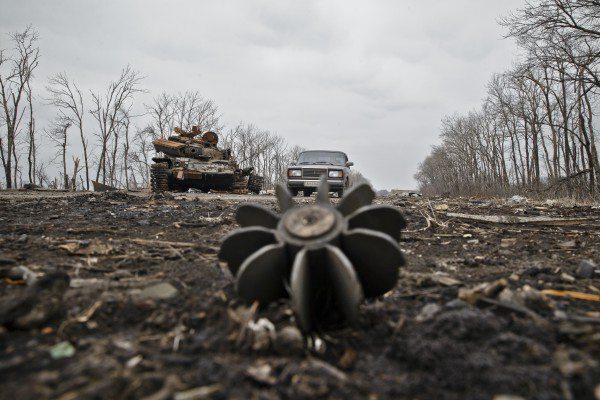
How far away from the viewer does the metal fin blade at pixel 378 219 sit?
5.56ft

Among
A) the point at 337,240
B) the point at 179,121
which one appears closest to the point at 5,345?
the point at 337,240

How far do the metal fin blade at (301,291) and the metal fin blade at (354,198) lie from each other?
19.5 inches

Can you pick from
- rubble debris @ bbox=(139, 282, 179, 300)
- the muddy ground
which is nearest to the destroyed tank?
the muddy ground

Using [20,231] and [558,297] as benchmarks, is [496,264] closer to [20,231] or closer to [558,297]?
[558,297]

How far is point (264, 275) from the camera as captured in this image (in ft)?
5.08

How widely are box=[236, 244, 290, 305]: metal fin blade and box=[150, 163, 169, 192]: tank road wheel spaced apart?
15.0m

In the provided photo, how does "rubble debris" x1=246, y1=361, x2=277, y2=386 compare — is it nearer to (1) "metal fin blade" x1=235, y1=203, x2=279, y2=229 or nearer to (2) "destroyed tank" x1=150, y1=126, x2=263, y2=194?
(1) "metal fin blade" x1=235, y1=203, x2=279, y2=229

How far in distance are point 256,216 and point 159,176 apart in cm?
1486

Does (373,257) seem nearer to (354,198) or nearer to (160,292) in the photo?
(354,198)

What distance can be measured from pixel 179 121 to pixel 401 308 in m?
49.4

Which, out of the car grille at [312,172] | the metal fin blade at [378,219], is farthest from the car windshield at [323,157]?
the metal fin blade at [378,219]

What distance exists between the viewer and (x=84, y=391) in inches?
39.7

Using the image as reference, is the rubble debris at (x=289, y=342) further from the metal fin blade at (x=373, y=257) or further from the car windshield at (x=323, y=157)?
the car windshield at (x=323, y=157)

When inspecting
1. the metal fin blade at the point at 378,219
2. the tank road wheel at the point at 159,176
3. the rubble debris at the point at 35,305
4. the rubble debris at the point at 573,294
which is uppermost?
the tank road wheel at the point at 159,176
